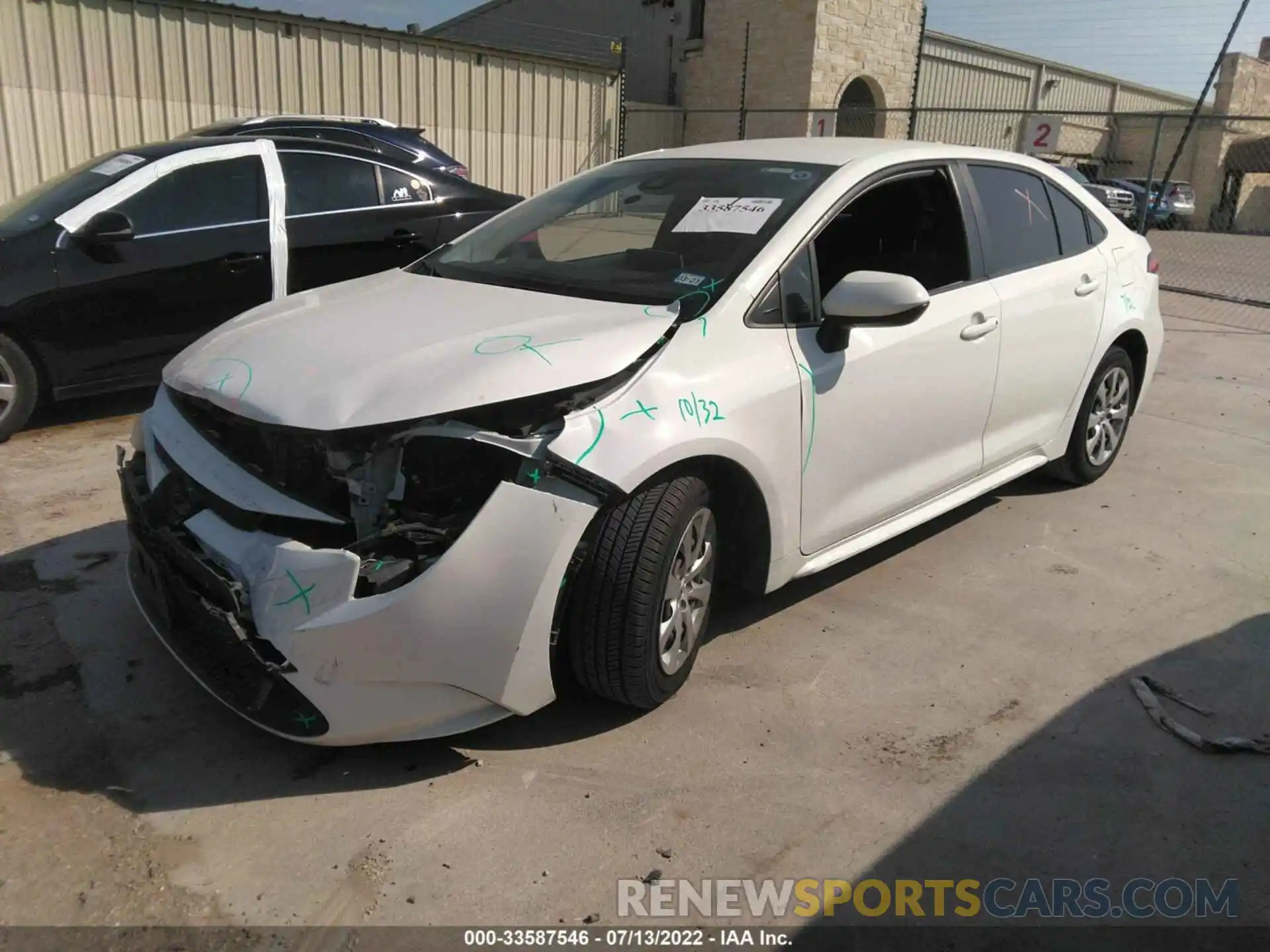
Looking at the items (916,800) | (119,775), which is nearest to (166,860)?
(119,775)

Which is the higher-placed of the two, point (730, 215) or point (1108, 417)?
point (730, 215)

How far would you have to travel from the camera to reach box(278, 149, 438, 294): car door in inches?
239

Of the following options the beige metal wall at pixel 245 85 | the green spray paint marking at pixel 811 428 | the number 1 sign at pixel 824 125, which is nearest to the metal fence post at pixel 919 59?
the number 1 sign at pixel 824 125

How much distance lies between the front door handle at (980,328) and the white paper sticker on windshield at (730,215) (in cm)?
94

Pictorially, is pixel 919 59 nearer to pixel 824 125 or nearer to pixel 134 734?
pixel 824 125

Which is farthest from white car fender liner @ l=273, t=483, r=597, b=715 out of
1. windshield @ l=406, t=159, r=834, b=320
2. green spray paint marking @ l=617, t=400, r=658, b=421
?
windshield @ l=406, t=159, r=834, b=320

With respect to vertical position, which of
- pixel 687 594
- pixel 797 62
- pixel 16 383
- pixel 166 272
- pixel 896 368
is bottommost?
pixel 16 383

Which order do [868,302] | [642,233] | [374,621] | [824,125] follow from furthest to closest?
[824,125]
[642,233]
[868,302]
[374,621]

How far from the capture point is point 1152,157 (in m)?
12.2

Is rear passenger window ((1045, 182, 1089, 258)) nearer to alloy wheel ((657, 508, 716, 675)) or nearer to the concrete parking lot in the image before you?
the concrete parking lot

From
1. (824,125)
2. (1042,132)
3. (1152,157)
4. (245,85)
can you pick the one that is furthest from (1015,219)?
(824,125)

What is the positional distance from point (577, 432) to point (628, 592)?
46 centimetres

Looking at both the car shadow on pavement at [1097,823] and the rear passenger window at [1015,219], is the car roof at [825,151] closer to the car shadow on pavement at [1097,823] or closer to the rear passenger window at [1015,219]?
the rear passenger window at [1015,219]

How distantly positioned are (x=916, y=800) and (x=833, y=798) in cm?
22
